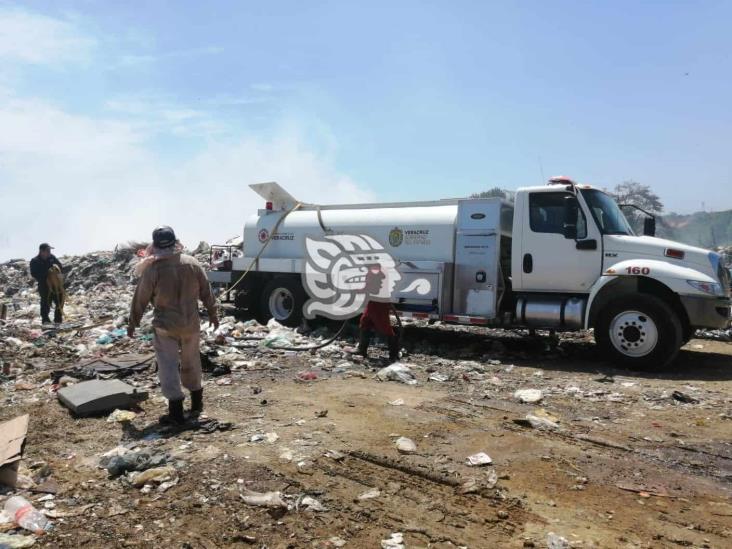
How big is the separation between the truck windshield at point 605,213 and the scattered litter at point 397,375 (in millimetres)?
3169

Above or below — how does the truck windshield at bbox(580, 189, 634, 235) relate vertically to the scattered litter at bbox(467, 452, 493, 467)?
above

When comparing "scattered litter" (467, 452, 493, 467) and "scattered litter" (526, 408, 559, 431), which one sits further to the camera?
"scattered litter" (526, 408, 559, 431)

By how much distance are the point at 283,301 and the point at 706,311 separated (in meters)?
6.51

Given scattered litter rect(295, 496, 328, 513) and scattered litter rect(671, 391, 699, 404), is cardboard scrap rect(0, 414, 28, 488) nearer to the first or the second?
scattered litter rect(295, 496, 328, 513)

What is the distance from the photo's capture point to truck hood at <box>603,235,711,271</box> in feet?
22.3

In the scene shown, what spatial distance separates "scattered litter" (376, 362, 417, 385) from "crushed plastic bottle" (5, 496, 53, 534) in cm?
380

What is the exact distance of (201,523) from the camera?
294 cm

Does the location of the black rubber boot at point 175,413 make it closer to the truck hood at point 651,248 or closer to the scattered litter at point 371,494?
the scattered litter at point 371,494

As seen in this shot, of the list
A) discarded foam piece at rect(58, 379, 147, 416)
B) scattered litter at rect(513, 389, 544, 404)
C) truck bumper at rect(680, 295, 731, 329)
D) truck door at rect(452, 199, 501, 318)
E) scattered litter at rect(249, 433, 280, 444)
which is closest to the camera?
scattered litter at rect(249, 433, 280, 444)

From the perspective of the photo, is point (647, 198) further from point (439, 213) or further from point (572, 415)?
point (572, 415)

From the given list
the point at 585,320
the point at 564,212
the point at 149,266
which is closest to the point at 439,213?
the point at 564,212

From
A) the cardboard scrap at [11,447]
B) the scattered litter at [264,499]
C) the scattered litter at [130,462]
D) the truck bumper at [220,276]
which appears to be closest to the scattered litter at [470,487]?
the scattered litter at [264,499]

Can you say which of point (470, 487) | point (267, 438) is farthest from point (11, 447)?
point (470, 487)

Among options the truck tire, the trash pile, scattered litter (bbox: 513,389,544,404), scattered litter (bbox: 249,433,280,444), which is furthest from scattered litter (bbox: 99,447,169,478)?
the truck tire
